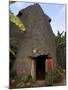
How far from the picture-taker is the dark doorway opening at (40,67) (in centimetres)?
233

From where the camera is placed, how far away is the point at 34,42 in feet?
7.70

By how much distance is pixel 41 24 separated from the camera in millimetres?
2371

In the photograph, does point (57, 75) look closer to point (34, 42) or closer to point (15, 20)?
point (34, 42)

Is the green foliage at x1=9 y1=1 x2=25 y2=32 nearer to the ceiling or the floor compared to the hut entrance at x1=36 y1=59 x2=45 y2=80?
nearer to the ceiling

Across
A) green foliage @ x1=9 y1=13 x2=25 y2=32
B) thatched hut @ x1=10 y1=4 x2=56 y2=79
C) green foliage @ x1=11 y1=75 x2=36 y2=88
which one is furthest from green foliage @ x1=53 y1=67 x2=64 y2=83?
green foliage @ x1=9 y1=13 x2=25 y2=32

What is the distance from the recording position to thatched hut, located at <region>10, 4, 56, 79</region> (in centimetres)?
230

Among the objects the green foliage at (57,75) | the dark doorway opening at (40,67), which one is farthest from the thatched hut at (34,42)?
the green foliage at (57,75)

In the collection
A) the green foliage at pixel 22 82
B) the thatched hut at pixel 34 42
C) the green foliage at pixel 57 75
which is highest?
the thatched hut at pixel 34 42

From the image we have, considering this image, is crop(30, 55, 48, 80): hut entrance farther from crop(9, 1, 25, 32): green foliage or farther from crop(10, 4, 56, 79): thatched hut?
crop(9, 1, 25, 32): green foliage

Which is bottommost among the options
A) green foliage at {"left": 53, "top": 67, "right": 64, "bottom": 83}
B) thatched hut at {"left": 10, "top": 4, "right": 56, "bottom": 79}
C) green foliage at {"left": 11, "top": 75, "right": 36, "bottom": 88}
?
green foliage at {"left": 11, "top": 75, "right": 36, "bottom": 88}

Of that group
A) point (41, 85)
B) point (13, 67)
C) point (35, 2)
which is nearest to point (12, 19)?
point (35, 2)

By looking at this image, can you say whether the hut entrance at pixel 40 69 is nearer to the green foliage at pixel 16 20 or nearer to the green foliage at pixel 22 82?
the green foliage at pixel 22 82

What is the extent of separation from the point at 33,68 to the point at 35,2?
682 mm

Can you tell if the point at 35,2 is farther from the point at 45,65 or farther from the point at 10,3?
the point at 45,65
